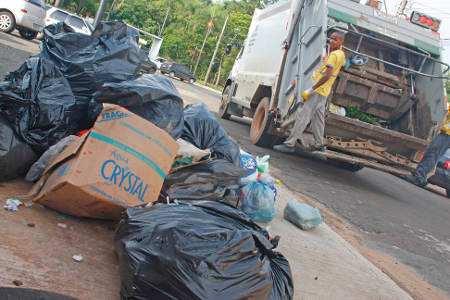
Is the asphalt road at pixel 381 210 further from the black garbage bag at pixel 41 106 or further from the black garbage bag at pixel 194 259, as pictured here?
the black garbage bag at pixel 41 106

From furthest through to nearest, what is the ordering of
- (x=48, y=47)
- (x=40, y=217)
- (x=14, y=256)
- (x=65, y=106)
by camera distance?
(x=48, y=47) < (x=65, y=106) < (x=40, y=217) < (x=14, y=256)

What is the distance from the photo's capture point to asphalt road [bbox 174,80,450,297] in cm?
552

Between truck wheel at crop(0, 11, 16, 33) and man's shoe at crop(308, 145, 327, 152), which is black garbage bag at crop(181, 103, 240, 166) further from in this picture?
truck wheel at crop(0, 11, 16, 33)

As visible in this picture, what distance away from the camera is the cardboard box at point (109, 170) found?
302 cm

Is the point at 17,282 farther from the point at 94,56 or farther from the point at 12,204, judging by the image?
the point at 94,56

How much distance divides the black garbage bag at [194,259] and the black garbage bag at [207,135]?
1358 mm

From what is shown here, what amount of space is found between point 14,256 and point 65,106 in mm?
1467

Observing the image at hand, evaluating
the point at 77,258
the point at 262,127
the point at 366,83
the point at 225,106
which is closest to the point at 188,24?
the point at 225,106

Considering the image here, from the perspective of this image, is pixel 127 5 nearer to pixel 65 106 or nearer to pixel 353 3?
pixel 353 3

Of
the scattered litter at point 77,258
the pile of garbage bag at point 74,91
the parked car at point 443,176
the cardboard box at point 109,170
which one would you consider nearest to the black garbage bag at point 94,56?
the pile of garbage bag at point 74,91

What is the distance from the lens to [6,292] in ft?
7.11

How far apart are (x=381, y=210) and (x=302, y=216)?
123 inches

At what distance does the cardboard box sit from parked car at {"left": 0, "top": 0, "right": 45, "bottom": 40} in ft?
44.1

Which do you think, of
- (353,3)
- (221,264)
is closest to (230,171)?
(221,264)
